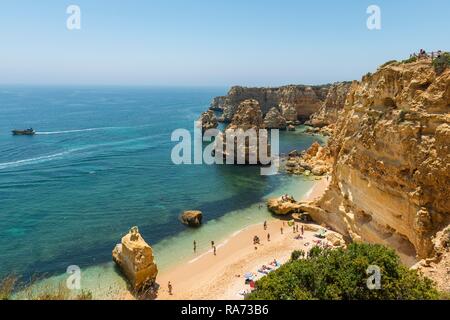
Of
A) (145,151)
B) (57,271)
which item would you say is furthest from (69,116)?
(57,271)

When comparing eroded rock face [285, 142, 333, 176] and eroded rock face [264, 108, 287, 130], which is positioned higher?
eroded rock face [264, 108, 287, 130]

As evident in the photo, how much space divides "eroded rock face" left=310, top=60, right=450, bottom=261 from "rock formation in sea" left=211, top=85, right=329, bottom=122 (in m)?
75.6

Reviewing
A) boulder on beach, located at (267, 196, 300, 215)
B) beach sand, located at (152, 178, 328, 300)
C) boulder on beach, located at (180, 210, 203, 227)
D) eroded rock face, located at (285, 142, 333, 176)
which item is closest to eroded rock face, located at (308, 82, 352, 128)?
eroded rock face, located at (285, 142, 333, 176)

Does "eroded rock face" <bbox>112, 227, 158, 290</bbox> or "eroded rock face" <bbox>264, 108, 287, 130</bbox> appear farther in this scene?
"eroded rock face" <bbox>264, 108, 287, 130</bbox>

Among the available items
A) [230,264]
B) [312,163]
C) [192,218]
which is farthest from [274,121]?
[230,264]

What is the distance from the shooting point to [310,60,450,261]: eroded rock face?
2047 cm

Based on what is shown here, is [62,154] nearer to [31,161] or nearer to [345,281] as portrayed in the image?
[31,161]

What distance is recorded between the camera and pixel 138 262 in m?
25.4

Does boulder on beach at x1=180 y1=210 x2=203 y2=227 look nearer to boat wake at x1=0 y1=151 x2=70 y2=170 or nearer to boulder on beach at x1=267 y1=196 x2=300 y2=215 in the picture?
boulder on beach at x1=267 y1=196 x2=300 y2=215

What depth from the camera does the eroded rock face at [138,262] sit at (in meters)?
25.5

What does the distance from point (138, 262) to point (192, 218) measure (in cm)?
1178

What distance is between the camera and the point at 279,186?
49750 mm

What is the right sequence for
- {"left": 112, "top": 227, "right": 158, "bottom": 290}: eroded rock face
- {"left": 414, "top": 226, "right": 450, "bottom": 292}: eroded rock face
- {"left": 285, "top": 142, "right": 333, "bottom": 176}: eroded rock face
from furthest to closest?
{"left": 285, "top": 142, "right": 333, "bottom": 176}: eroded rock face < {"left": 112, "top": 227, "right": 158, "bottom": 290}: eroded rock face < {"left": 414, "top": 226, "right": 450, "bottom": 292}: eroded rock face

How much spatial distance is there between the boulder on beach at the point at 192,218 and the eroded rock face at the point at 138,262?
34.4 feet
